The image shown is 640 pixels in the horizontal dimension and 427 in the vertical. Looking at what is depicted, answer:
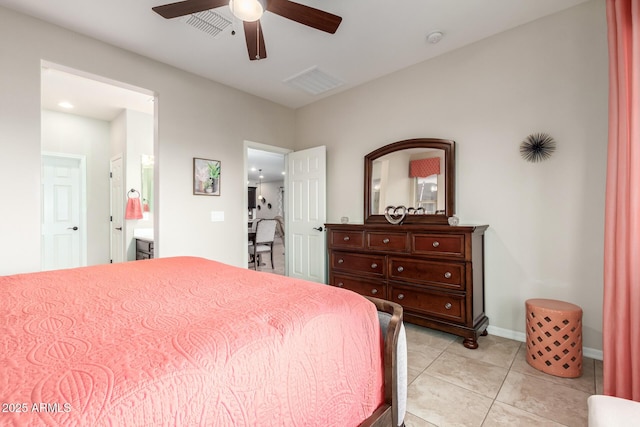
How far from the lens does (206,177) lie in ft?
11.3

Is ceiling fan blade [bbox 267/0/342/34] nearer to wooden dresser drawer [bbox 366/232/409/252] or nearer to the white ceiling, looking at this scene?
the white ceiling

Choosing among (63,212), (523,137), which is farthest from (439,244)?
(63,212)

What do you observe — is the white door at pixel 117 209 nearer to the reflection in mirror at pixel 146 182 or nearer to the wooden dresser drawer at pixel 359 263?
the reflection in mirror at pixel 146 182

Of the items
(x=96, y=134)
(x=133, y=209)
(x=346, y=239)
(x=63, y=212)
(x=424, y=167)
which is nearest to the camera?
(x=424, y=167)

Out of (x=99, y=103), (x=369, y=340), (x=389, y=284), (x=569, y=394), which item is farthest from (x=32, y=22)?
(x=569, y=394)

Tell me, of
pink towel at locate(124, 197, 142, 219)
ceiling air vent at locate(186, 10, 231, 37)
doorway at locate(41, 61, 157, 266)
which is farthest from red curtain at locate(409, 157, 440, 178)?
pink towel at locate(124, 197, 142, 219)

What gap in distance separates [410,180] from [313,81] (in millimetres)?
1737

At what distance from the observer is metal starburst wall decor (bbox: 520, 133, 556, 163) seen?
2.40 m

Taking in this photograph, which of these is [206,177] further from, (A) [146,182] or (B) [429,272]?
(B) [429,272]

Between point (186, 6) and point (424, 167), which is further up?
point (186, 6)

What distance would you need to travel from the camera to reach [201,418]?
65 centimetres

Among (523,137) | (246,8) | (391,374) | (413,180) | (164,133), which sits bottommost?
(391,374)

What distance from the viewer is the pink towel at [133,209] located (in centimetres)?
427

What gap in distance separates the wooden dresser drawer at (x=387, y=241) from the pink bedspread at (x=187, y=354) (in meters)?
1.63
